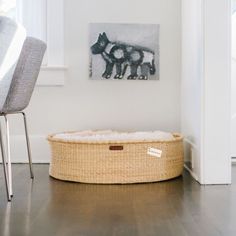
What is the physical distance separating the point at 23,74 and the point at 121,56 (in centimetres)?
102

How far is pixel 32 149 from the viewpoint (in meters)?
3.04

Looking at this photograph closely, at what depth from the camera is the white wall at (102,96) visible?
9.96ft

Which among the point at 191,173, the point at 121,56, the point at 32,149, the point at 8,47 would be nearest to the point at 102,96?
the point at 121,56

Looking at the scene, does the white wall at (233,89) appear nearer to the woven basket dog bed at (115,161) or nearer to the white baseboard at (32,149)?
the woven basket dog bed at (115,161)

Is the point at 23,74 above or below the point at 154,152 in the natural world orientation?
above

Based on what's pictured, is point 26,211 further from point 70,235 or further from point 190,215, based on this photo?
point 190,215

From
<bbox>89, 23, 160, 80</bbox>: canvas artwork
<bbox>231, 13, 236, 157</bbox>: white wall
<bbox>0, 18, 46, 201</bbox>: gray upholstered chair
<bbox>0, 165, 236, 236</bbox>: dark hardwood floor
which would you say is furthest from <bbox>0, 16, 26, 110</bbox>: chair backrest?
<bbox>231, 13, 236, 157</bbox>: white wall

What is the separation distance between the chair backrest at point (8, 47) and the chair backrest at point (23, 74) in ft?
0.95

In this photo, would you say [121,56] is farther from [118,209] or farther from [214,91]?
[118,209]

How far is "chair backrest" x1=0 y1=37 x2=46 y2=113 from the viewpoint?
2.14m

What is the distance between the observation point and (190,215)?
5.32 ft

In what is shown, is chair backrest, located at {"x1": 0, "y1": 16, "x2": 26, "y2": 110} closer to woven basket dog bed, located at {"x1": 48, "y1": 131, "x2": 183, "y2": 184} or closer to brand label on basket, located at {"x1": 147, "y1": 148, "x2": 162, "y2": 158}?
woven basket dog bed, located at {"x1": 48, "y1": 131, "x2": 183, "y2": 184}

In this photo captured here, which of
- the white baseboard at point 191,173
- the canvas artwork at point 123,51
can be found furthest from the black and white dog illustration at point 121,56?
the white baseboard at point 191,173

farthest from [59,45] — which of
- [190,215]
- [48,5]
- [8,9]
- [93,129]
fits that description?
[190,215]
